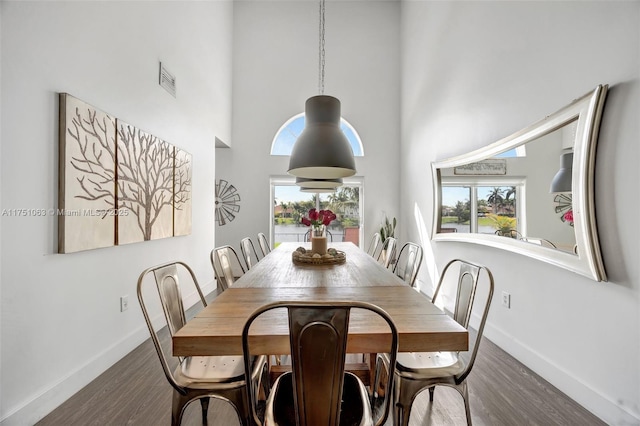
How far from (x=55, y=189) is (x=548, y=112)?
3352 mm

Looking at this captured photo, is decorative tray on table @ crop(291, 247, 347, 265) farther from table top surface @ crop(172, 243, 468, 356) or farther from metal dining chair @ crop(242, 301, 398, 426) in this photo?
metal dining chair @ crop(242, 301, 398, 426)

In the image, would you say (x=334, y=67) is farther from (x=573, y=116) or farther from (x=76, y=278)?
(x=76, y=278)

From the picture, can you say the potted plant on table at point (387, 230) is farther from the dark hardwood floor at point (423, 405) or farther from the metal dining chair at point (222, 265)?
the metal dining chair at point (222, 265)

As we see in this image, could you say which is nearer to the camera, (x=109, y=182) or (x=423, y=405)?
(x=423, y=405)

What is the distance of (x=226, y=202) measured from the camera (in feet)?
18.9

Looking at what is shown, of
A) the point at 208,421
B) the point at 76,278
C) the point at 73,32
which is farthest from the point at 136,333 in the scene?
the point at 73,32

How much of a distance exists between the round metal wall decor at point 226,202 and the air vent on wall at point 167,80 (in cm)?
242

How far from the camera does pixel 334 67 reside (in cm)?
581

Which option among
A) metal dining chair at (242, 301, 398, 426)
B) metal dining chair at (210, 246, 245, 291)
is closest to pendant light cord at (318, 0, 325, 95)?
metal dining chair at (210, 246, 245, 291)

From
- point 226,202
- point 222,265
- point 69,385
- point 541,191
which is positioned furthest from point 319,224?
point 226,202

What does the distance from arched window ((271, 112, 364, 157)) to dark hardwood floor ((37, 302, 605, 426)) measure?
167 inches

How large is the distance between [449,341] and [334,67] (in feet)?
18.6

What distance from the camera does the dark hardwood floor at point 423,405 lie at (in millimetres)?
1762

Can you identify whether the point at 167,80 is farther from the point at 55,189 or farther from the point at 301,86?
the point at 301,86
